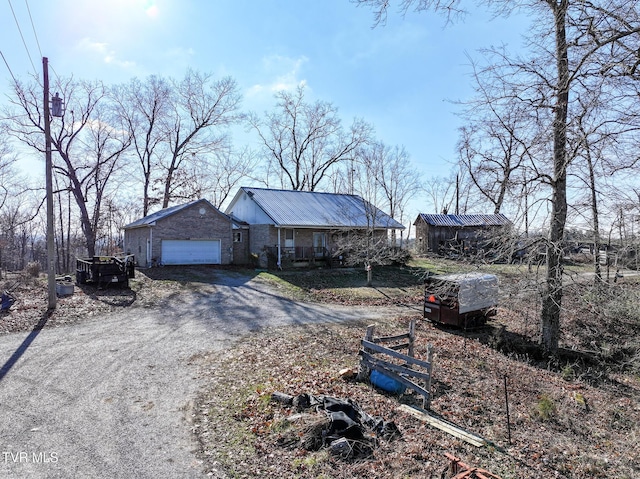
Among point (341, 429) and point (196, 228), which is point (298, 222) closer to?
point (196, 228)

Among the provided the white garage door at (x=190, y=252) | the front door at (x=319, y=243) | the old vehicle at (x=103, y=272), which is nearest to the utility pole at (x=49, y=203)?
the old vehicle at (x=103, y=272)

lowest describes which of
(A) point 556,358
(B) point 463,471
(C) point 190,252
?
(A) point 556,358

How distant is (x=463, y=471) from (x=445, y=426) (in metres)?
1.39

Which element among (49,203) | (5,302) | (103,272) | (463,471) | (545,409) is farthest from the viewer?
(103,272)

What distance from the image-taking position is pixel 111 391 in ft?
21.2

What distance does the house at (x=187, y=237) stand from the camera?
71.4 ft

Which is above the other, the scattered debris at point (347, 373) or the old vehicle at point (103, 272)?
the old vehicle at point (103, 272)

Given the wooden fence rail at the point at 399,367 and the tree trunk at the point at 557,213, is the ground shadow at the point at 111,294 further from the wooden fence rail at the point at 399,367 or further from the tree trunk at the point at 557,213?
the tree trunk at the point at 557,213

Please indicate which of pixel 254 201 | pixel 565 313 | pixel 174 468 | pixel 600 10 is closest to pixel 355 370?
pixel 174 468

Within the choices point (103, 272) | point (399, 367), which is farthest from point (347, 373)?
point (103, 272)

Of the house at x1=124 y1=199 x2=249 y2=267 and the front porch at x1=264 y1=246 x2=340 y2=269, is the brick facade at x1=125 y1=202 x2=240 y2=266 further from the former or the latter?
the front porch at x1=264 y1=246 x2=340 y2=269

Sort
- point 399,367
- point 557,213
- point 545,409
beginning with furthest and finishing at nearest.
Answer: point 557,213
point 399,367
point 545,409

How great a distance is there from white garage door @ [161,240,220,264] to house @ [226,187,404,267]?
2.80 meters

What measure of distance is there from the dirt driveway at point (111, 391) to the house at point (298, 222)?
1113 centimetres
